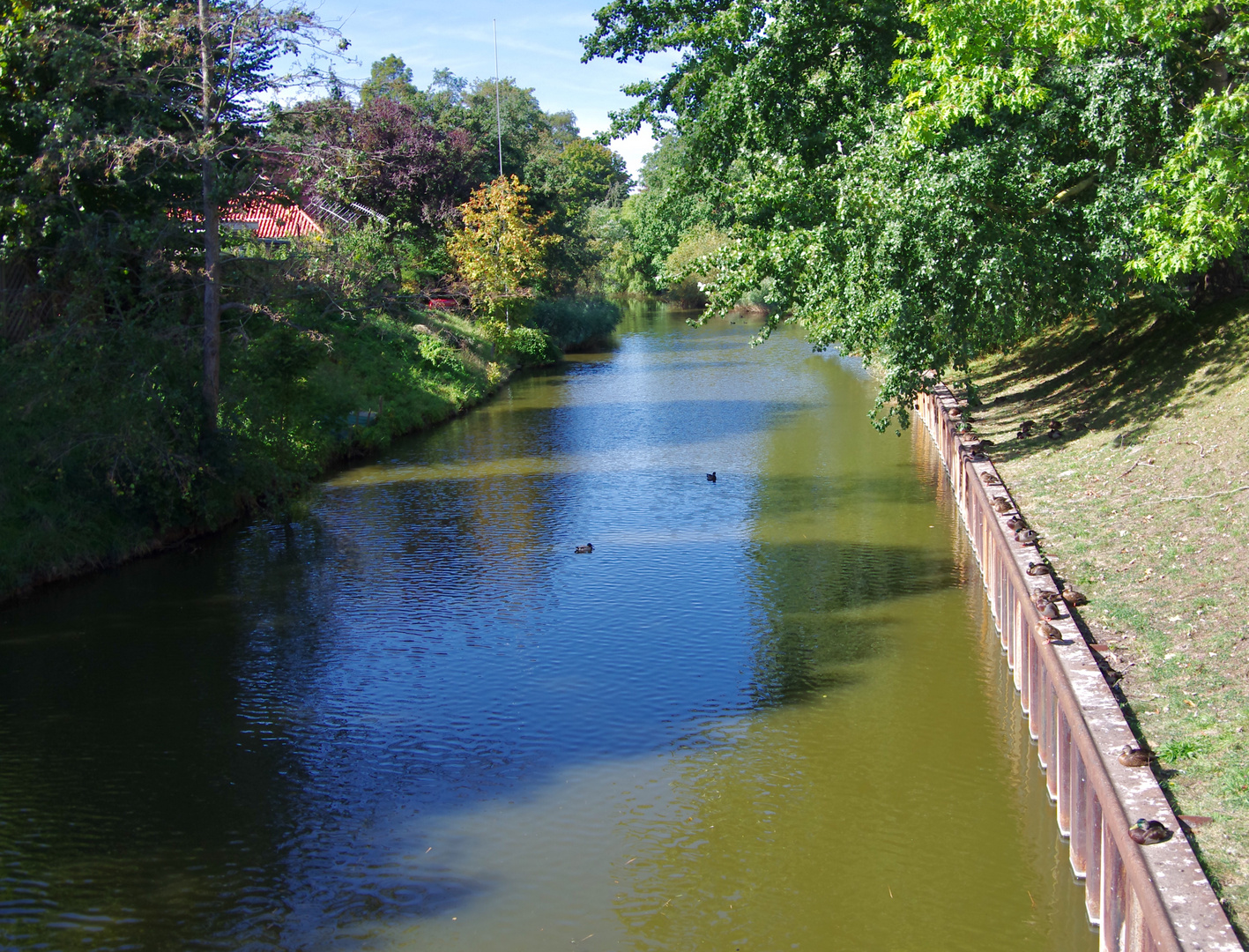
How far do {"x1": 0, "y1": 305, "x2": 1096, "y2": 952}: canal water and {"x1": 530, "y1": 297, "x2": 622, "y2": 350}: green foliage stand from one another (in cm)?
3262

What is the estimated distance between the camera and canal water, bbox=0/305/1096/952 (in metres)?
8.88

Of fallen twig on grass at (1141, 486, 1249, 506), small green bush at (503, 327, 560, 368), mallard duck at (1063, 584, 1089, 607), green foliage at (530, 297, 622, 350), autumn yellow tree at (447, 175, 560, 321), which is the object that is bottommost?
mallard duck at (1063, 584, 1089, 607)

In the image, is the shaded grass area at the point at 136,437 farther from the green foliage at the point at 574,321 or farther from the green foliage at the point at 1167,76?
the green foliage at the point at 574,321

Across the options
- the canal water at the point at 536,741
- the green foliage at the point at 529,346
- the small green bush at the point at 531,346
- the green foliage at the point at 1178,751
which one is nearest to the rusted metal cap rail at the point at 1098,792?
the green foliage at the point at 1178,751

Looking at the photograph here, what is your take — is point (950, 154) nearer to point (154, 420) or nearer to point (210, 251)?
point (210, 251)

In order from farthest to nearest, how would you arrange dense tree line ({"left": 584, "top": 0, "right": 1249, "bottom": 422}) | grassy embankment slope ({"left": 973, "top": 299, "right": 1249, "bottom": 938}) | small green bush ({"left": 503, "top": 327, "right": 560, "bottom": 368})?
small green bush ({"left": 503, "top": 327, "right": 560, "bottom": 368}), dense tree line ({"left": 584, "top": 0, "right": 1249, "bottom": 422}), grassy embankment slope ({"left": 973, "top": 299, "right": 1249, "bottom": 938})

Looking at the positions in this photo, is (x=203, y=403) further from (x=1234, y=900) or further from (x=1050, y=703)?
(x=1234, y=900)

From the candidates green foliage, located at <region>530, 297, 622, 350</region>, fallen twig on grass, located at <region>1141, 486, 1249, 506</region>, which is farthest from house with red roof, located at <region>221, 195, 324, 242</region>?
fallen twig on grass, located at <region>1141, 486, 1249, 506</region>

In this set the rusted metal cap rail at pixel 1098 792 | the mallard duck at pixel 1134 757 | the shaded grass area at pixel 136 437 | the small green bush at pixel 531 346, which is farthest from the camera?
the small green bush at pixel 531 346

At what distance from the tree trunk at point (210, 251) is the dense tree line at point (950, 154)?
27.9ft

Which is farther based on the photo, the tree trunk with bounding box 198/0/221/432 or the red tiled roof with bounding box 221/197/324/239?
the red tiled roof with bounding box 221/197/324/239

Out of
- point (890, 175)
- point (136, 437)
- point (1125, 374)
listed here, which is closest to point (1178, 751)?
point (890, 175)

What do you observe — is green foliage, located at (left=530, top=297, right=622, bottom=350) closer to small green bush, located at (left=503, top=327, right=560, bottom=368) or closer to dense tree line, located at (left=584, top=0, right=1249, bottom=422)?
small green bush, located at (left=503, top=327, right=560, bottom=368)

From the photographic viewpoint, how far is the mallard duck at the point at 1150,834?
23.0 feet
